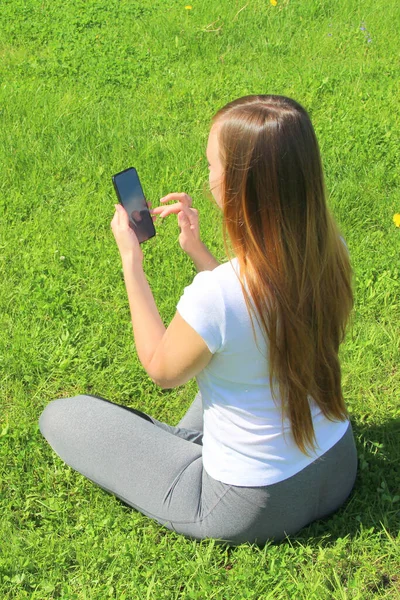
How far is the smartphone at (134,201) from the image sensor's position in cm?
236

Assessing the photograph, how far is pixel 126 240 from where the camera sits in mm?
2137

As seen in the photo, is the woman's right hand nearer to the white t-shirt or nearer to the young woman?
the young woman

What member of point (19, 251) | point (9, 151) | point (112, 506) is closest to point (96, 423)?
point (112, 506)

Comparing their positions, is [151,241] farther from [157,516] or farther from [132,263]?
[157,516]

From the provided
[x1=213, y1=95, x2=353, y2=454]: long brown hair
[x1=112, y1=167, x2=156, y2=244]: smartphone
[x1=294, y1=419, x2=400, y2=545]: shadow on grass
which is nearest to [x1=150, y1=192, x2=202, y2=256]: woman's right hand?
[x1=112, y1=167, x2=156, y2=244]: smartphone

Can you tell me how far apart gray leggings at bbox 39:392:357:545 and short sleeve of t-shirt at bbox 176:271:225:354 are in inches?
20.6

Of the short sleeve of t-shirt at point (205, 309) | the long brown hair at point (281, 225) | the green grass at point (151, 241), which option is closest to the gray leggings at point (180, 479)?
the green grass at point (151, 241)

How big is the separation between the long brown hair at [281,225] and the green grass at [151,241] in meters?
0.75

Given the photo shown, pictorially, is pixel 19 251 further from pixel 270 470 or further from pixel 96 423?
pixel 270 470

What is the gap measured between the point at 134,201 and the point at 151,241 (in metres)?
1.20

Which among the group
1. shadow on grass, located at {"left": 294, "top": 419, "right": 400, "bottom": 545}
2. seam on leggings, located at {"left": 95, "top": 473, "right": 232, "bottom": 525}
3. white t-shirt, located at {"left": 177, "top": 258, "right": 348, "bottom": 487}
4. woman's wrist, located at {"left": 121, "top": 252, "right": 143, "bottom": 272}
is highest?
woman's wrist, located at {"left": 121, "top": 252, "right": 143, "bottom": 272}

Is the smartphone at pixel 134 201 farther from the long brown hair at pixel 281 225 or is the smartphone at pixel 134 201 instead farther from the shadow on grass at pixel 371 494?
the shadow on grass at pixel 371 494

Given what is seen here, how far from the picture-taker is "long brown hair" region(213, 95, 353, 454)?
1.68 meters

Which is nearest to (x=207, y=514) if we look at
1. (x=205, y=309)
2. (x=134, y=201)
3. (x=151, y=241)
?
(x=205, y=309)
